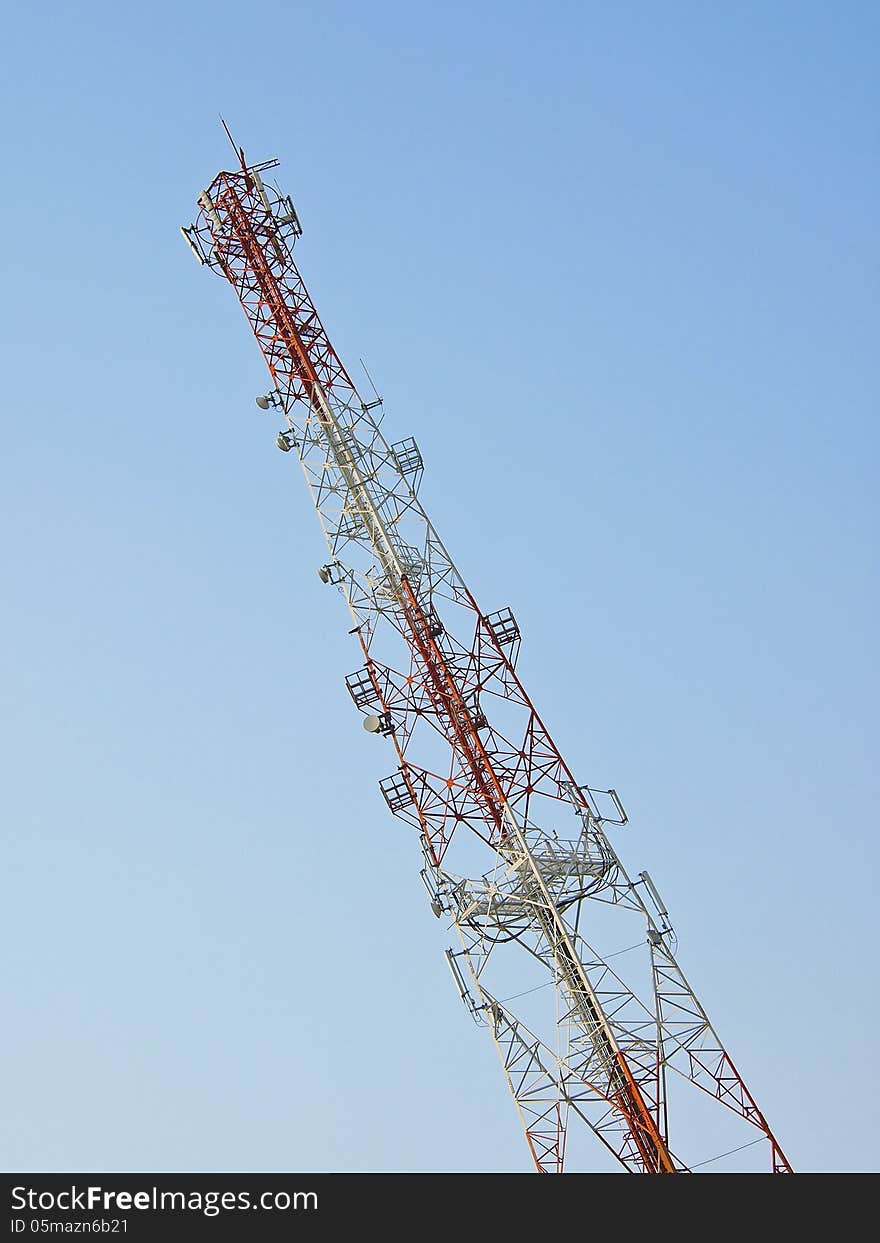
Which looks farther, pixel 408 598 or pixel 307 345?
pixel 307 345
